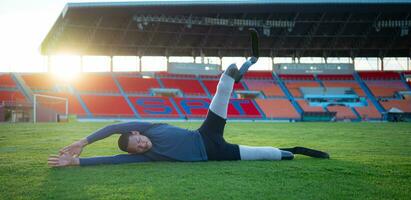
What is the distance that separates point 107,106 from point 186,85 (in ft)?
31.9


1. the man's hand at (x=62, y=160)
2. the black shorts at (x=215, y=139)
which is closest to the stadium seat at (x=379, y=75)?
the black shorts at (x=215, y=139)

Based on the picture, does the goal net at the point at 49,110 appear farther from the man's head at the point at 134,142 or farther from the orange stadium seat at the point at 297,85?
the man's head at the point at 134,142

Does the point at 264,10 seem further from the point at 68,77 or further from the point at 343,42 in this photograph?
the point at 68,77

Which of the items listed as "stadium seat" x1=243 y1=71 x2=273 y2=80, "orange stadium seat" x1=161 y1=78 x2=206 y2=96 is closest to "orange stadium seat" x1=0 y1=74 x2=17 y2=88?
"orange stadium seat" x1=161 y1=78 x2=206 y2=96

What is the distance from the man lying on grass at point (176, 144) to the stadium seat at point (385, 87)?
40.6 meters

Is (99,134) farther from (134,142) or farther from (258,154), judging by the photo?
(258,154)

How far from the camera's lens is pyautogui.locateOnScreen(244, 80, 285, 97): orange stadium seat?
140 ft

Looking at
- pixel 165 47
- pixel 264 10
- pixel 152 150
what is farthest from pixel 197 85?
pixel 152 150

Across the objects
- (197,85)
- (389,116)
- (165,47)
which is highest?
(165,47)

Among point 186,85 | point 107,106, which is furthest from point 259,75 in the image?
point 107,106

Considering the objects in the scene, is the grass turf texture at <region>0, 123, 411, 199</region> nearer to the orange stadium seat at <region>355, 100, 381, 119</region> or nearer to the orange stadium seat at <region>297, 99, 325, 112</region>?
the orange stadium seat at <region>297, 99, 325, 112</region>

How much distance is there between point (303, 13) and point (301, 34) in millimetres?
4545

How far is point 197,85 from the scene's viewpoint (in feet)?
140

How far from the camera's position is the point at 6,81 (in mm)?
34594
